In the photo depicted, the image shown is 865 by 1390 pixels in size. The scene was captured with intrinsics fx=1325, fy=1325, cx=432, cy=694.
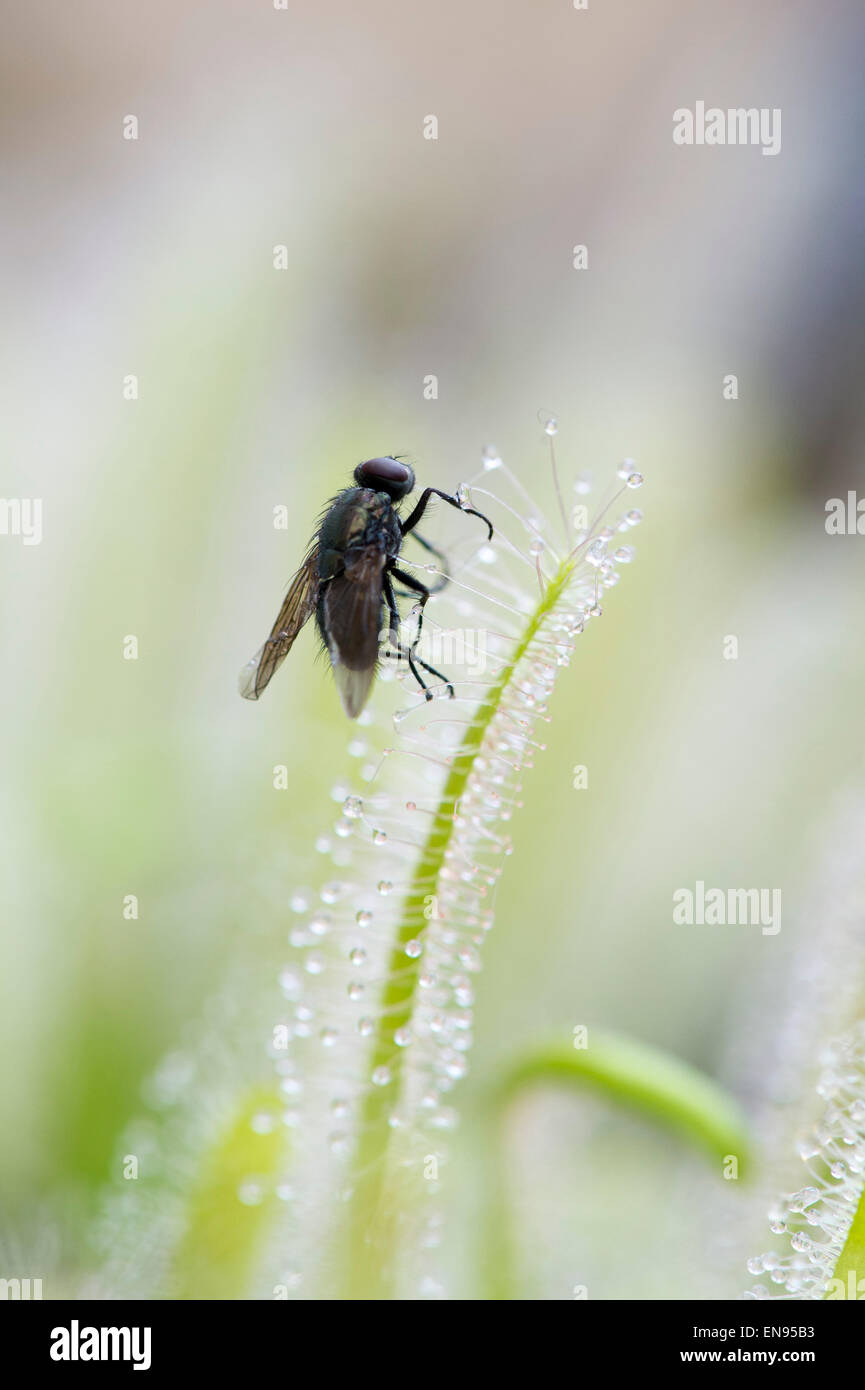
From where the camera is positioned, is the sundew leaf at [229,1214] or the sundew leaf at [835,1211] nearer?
the sundew leaf at [835,1211]

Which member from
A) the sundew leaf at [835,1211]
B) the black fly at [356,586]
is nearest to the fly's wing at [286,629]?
the black fly at [356,586]

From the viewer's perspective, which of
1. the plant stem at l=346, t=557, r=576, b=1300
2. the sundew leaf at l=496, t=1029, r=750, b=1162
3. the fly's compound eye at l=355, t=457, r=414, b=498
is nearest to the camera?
the plant stem at l=346, t=557, r=576, b=1300

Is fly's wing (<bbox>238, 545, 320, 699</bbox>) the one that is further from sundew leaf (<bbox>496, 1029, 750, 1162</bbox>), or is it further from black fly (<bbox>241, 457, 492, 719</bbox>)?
sundew leaf (<bbox>496, 1029, 750, 1162</bbox>)

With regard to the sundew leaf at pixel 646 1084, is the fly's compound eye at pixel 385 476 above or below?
above

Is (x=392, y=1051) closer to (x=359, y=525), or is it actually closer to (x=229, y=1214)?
(x=229, y=1214)

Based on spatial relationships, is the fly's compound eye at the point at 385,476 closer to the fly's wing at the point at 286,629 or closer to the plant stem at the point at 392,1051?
the fly's wing at the point at 286,629

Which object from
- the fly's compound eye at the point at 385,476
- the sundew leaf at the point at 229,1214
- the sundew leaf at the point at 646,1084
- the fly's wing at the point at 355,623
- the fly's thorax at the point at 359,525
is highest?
the fly's compound eye at the point at 385,476

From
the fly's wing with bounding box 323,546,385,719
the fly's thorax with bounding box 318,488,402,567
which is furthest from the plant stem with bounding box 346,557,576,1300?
the fly's thorax with bounding box 318,488,402,567
